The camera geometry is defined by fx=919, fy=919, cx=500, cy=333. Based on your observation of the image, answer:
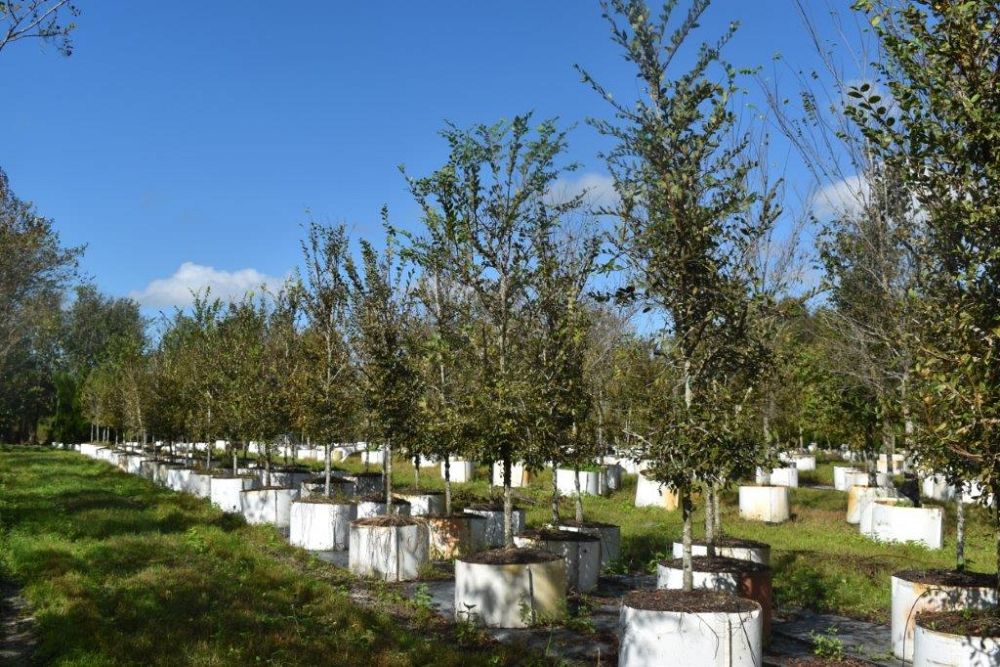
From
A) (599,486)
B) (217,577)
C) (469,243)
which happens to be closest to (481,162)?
(469,243)

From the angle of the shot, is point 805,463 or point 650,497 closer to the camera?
point 650,497

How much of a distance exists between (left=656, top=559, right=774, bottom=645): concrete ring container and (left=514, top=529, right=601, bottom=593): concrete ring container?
2.76 m

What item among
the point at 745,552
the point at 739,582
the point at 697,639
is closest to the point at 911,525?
the point at 745,552

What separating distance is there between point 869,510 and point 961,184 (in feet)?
46.4

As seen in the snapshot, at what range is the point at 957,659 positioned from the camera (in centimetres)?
717

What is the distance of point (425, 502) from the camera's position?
61.2 feet

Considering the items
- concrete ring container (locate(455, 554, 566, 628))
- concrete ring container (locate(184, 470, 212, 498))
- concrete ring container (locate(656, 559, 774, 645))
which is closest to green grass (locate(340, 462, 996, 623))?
concrete ring container (locate(656, 559, 774, 645))

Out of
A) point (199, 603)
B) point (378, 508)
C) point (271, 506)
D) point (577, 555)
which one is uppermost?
point (378, 508)

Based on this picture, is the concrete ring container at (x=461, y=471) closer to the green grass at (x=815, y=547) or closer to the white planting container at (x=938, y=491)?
the green grass at (x=815, y=547)

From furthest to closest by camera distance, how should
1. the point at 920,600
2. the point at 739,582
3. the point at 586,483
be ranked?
the point at 586,483 → the point at 739,582 → the point at 920,600

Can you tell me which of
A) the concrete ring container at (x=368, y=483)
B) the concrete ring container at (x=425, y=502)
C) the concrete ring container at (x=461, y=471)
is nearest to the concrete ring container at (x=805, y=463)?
the concrete ring container at (x=461, y=471)

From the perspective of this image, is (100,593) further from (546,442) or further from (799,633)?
(799,633)

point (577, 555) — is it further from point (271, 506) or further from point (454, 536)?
point (271, 506)

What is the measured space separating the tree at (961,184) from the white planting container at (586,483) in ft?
66.7
